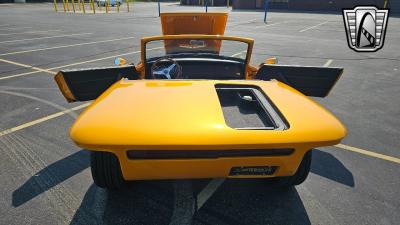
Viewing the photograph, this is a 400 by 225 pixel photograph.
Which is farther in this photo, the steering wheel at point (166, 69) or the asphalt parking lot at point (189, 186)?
the steering wheel at point (166, 69)

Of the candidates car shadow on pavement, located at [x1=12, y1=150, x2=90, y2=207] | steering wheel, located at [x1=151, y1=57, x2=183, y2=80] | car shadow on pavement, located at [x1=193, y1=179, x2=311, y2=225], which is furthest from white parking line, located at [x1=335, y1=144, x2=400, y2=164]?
car shadow on pavement, located at [x1=12, y1=150, x2=90, y2=207]

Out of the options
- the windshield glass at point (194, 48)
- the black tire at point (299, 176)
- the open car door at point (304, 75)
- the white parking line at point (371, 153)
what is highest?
the windshield glass at point (194, 48)

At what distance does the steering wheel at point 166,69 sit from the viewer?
3275mm

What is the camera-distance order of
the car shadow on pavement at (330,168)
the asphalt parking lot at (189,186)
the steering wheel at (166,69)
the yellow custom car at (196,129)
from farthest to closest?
the steering wheel at (166,69) < the car shadow on pavement at (330,168) < the asphalt parking lot at (189,186) < the yellow custom car at (196,129)

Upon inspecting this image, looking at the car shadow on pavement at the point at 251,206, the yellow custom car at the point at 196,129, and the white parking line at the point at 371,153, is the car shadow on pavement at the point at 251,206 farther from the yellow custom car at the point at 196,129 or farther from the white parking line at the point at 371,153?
the white parking line at the point at 371,153

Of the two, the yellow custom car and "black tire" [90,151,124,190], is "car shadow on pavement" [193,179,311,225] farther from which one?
"black tire" [90,151,124,190]

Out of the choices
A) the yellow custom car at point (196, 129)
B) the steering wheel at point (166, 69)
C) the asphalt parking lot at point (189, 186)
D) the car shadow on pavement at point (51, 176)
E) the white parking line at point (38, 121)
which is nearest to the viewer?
the yellow custom car at point (196, 129)

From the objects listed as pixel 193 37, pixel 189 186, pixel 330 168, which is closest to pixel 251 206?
pixel 189 186

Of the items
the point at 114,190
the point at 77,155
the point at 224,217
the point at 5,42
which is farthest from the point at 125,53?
the point at 224,217

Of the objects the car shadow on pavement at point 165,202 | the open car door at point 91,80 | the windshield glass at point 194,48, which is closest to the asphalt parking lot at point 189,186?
the car shadow on pavement at point 165,202

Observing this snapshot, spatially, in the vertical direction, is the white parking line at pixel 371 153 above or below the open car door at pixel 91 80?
below

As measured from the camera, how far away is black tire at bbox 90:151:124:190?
7.48ft

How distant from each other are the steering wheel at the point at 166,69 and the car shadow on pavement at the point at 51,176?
4.24ft

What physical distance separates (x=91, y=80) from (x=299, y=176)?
2.47 metres
